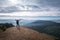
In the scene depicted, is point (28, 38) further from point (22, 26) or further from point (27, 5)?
point (27, 5)

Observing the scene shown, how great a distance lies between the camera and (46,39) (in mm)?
2281

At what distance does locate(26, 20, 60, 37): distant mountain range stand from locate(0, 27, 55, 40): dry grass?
3.0 inches

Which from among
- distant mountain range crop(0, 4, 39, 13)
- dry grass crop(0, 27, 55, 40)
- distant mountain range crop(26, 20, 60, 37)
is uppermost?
distant mountain range crop(0, 4, 39, 13)

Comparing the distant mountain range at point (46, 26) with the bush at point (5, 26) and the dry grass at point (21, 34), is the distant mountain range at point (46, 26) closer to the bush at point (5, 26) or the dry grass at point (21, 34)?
the dry grass at point (21, 34)

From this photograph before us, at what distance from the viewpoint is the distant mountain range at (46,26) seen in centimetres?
231

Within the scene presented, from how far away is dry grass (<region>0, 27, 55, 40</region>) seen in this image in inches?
90.7

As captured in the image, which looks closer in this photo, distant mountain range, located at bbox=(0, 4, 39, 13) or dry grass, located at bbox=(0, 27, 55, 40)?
dry grass, located at bbox=(0, 27, 55, 40)

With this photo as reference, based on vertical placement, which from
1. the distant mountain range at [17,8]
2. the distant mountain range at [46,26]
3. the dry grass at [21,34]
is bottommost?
the dry grass at [21,34]

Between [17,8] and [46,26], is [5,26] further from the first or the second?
[46,26]

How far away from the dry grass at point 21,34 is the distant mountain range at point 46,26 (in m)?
0.08

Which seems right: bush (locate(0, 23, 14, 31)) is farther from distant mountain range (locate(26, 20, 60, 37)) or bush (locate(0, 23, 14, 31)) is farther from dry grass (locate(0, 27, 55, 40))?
distant mountain range (locate(26, 20, 60, 37))

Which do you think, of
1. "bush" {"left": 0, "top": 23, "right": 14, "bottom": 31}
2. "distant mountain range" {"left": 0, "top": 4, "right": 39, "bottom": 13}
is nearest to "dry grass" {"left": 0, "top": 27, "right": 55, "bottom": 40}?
"bush" {"left": 0, "top": 23, "right": 14, "bottom": 31}

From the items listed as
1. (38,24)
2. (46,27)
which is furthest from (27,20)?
(46,27)

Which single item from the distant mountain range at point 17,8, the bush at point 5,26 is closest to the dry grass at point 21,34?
the bush at point 5,26
